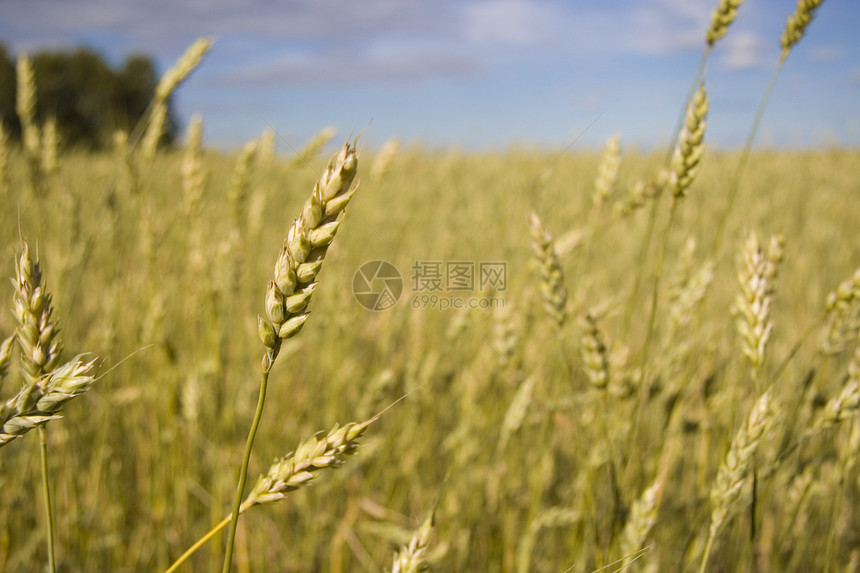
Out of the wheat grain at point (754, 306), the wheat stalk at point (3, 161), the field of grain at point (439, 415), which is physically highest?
the wheat stalk at point (3, 161)

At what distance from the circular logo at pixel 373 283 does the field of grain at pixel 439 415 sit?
0.21m

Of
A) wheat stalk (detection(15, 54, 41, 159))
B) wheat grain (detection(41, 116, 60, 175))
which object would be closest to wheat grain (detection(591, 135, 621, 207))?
wheat grain (detection(41, 116, 60, 175))

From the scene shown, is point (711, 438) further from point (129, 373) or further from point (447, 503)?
point (129, 373)

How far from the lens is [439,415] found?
1.73m

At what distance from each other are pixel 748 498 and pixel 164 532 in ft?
4.12

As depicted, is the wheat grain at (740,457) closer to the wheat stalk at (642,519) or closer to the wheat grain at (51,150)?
the wheat stalk at (642,519)

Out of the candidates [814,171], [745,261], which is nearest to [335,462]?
[745,261]

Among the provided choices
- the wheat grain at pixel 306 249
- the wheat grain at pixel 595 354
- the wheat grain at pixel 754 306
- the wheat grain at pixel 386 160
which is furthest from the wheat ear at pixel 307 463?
the wheat grain at pixel 386 160

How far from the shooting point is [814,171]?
5.65 m

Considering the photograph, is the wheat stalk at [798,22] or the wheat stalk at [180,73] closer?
the wheat stalk at [798,22]

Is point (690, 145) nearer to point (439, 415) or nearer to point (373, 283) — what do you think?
point (439, 415)

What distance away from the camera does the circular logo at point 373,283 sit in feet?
6.89

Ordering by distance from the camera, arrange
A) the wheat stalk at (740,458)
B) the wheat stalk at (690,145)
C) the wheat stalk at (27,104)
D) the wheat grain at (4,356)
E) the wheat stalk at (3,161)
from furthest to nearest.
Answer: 1. the wheat stalk at (27,104)
2. the wheat stalk at (3,161)
3. the wheat stalk at (690,145)
4. the wheat stalk at (740,458)
5. the wheat grain at (4,356)

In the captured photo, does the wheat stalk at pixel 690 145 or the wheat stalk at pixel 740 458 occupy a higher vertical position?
the wheat stalk at pixel 690 145
